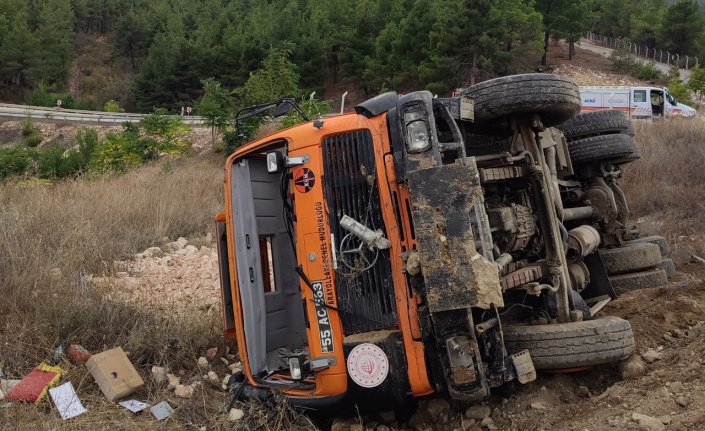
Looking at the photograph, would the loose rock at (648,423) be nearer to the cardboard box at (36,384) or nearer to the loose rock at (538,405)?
the loose rock at (538,405)

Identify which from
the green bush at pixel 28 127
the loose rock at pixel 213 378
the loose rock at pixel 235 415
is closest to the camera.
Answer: the loose rock at pixel 235 415

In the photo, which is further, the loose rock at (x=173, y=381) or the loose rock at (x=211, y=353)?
the loose rock at (x=211, y=353)

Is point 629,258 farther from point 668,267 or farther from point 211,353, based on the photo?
point 211,353

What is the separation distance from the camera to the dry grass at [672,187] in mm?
7333

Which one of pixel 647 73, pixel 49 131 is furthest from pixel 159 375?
pixel 647 73

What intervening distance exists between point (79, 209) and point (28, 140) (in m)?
22.3

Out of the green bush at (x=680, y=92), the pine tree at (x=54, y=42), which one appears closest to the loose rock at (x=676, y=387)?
the green bush at (x=680, y=92)

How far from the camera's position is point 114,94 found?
48188 millimetres

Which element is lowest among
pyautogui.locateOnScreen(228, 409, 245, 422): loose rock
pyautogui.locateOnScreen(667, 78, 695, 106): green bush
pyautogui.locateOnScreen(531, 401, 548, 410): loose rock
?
pyautogui.locateOnScreen(531, 401, 548, 410): loose rock

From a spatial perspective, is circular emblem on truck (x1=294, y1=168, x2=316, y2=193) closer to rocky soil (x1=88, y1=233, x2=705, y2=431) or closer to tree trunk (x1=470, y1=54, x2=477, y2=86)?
rocky soil (x1=88, y1=233, x2=705, y2=431)

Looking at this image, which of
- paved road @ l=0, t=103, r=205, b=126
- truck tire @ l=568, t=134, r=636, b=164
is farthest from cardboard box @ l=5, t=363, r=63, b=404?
paved road @ l=0, t=103, r=205, b=126

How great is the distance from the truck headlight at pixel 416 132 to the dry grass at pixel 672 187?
4545 millimetres

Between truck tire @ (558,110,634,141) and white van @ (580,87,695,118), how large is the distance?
53.5 feet

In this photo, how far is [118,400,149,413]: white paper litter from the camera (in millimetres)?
3801
